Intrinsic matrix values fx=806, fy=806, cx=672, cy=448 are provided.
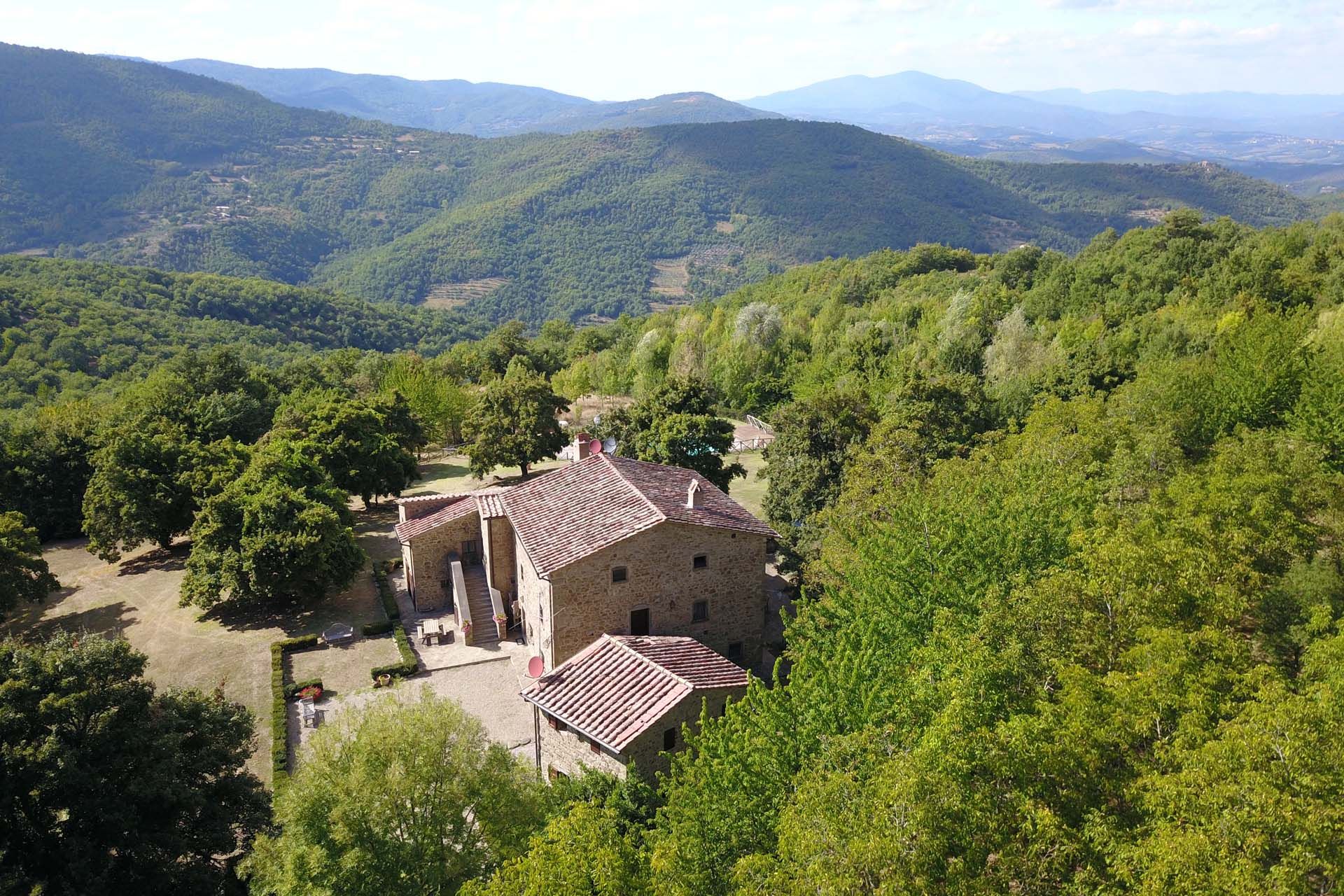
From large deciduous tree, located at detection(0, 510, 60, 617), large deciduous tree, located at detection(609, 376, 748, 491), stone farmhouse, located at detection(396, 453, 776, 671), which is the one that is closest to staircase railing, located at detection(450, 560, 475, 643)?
stone farmhouse, located at detection(396, 453, 776, 671)

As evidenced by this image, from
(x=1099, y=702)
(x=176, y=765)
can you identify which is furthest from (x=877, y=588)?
(x=176, y=765)

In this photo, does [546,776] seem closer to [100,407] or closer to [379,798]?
[379,798]

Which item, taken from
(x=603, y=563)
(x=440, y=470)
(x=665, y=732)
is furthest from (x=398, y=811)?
(x=440, y=470)

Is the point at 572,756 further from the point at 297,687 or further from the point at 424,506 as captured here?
the point at 424,506

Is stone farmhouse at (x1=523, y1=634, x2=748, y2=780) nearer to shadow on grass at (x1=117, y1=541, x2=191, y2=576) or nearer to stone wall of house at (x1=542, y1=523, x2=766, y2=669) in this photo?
stone wall of house at (x1=542, y1=523, x2=766, y2=669)

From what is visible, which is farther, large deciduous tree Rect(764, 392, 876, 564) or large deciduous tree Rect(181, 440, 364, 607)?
large deciduous tree Rect(764, 392, 876, 564)
